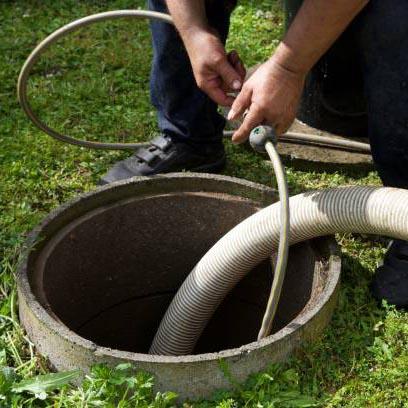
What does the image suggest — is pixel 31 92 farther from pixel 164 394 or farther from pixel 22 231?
pixel 164 394

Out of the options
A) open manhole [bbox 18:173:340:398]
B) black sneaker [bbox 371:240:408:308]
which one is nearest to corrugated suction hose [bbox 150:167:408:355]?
open manhole [bbox 18:173:340:398]

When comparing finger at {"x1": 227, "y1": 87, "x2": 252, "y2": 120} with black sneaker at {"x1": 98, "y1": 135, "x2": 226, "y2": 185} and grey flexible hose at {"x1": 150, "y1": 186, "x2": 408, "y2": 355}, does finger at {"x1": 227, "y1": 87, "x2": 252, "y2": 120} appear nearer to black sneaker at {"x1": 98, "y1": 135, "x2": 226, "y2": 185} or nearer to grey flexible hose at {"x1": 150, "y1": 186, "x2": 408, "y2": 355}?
grey flexible hose at {"x1": 150, "y1": 186, "x2": 408, "y2": 355}

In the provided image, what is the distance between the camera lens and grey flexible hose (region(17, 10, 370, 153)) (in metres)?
2.59

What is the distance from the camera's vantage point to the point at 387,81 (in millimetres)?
2240

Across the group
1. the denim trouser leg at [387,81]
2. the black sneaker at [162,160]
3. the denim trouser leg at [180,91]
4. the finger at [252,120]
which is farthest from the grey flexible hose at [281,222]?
the black sneaker at [162,160]

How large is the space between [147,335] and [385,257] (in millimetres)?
1029

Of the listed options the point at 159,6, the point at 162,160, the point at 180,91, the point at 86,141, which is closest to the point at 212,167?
the point at 162,160

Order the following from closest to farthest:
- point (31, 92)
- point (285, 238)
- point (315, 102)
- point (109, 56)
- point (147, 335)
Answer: point (285, 238) → point (147, 335) → point (315, 102) → point (31, 92) → point (109, 56)

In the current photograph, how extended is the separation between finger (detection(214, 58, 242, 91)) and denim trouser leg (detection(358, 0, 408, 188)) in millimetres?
382

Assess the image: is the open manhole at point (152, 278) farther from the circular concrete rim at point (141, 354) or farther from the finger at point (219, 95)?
the finger at point (219, 95)

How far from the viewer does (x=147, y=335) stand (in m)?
3.01

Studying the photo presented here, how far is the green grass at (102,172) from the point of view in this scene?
204cm

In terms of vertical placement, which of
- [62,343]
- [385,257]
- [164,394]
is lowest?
[385,257]

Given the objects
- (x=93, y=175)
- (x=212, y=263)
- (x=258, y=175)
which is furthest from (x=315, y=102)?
(x=212, y=263)
